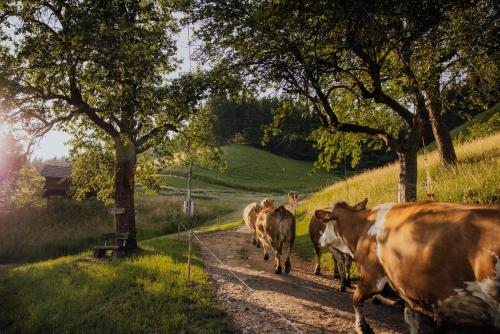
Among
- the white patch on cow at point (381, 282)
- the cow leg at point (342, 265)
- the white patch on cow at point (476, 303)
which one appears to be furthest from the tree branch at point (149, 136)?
the white patch on cow at point (476, 303)

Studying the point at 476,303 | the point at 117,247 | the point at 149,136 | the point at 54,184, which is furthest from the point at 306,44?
the point at 54,184

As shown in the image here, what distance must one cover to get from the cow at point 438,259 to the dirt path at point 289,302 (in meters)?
1.53

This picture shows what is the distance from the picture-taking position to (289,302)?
8875 millimetres

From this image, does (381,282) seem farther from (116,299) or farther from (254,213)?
(254,213)

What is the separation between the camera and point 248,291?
9867 mm

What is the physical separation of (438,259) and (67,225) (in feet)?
106

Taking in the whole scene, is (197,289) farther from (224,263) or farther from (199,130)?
(199,130)

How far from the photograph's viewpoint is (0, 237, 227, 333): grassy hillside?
326 inches

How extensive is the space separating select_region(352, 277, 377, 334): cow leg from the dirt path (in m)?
0.57

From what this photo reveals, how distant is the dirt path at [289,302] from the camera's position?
7402 mm

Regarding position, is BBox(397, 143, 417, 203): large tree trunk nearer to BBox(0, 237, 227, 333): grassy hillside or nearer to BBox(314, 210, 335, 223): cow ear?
BBox(314, 210, 335, 223): cow ear

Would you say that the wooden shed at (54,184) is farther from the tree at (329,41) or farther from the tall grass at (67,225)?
the tree at (329,41)

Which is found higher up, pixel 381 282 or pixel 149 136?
pixel 149 136

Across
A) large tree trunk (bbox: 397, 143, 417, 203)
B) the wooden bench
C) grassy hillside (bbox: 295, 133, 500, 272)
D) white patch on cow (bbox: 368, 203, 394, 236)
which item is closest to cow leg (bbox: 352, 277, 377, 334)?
white patch on cow (bbox: 368, 203, 394, 236)
